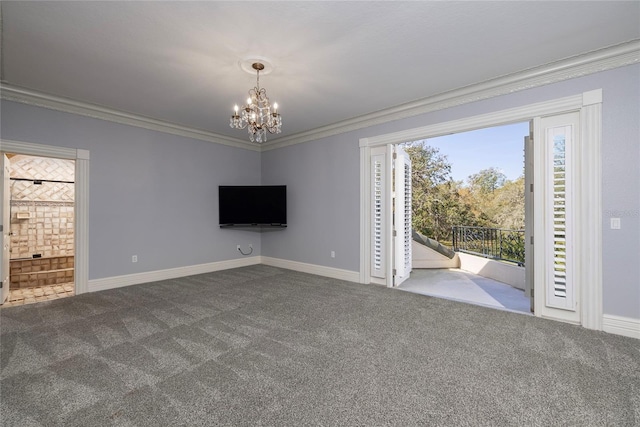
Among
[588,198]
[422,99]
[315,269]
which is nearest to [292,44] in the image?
[422,99]

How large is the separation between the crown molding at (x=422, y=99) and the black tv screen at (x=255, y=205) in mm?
1019

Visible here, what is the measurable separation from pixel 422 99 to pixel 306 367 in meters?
3.45

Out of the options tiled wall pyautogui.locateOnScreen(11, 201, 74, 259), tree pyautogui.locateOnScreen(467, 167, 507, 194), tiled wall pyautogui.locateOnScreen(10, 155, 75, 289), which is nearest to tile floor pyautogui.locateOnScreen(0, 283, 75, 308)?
tiled wall pyautogui.locateOnScreen(10, 155, 75, 289)

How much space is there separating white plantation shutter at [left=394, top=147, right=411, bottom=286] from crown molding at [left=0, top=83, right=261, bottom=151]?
10.8 feet

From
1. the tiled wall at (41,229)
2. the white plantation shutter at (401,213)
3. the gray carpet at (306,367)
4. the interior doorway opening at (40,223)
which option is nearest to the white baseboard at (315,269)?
the white plantation shutter at (401,213)

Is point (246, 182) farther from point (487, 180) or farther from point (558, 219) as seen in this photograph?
point (487, 180)

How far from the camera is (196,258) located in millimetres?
5258

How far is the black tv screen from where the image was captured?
5.47 meters

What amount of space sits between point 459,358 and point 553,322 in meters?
1.50

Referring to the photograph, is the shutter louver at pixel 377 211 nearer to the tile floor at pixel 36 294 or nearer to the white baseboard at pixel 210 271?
the white baseboard at pixel 210 271

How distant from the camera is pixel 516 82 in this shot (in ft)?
10.4

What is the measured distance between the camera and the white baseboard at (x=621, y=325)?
102 inches

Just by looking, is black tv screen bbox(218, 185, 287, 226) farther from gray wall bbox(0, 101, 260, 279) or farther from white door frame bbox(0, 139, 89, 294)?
white door frame bbox(0, 139, 89, 294)

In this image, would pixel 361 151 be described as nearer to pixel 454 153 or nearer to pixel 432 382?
pixel 432 382
